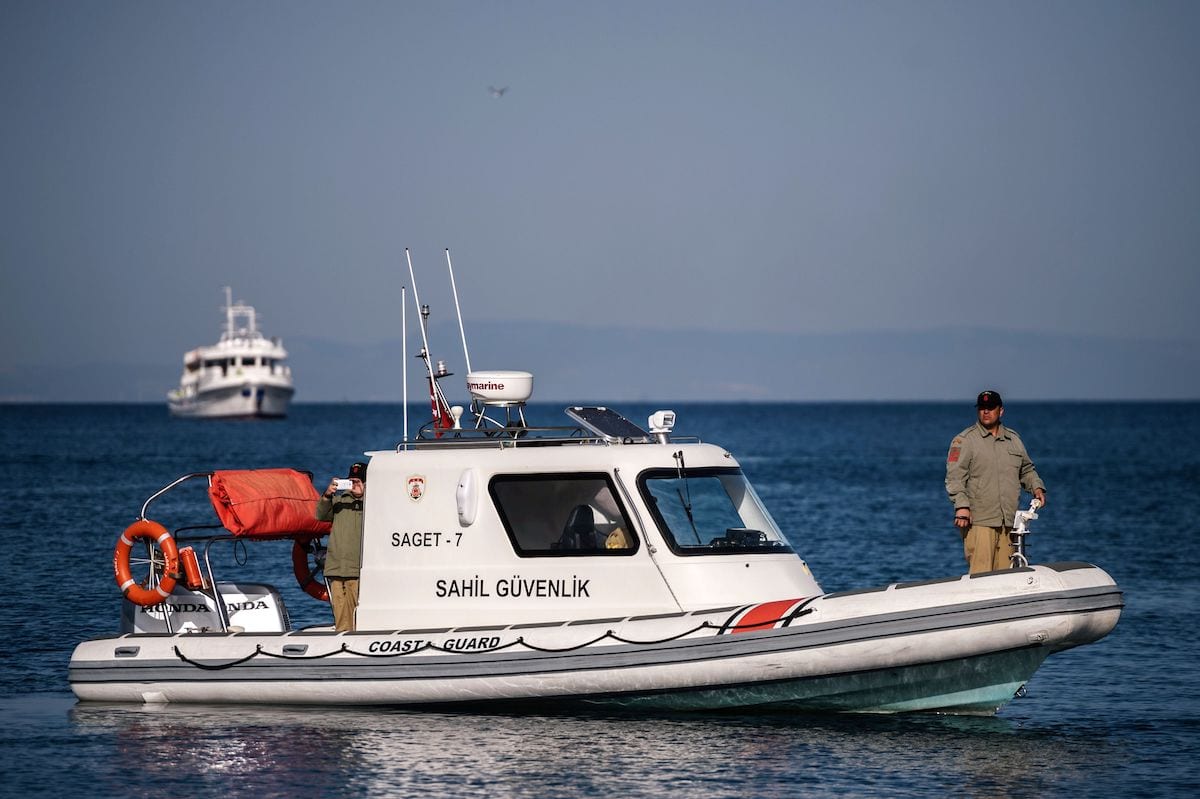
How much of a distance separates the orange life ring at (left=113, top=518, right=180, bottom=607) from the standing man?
18.4ft

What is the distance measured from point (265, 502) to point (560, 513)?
2323 mm

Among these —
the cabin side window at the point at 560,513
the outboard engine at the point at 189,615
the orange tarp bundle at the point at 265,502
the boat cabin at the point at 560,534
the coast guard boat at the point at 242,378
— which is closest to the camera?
the boat cabin at the point at 560,534

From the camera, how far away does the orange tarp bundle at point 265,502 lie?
38.9 feet

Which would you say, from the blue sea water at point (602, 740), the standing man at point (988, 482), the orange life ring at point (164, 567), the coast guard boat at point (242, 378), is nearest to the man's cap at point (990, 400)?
the standing man at point (988, 482)

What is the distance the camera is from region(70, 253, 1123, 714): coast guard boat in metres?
10.5

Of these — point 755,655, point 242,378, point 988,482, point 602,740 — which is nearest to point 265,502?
point 602,740

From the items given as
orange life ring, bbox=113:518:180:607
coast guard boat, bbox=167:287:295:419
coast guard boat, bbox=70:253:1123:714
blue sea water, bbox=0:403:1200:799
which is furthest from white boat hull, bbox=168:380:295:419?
coast guard boat, bbox=70:253:1123:714

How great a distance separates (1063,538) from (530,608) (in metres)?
17.7

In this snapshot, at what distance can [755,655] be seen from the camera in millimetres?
10516

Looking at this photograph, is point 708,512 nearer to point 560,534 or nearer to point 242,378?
point 560,534

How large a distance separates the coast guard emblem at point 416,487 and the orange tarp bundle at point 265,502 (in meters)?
1.08

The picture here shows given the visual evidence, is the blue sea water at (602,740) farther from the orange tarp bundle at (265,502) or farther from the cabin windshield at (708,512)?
the orange tarp bundle at (265,502)

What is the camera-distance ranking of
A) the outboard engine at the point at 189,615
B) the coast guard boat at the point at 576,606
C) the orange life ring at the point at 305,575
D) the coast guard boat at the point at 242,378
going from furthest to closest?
the coast guard boat at the point at 242,378, the orange life ring at the point at 305,575, the outboard engine at the point at 189,615, the coast guard boat at the point at 576,606

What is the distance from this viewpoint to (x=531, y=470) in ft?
36.9
